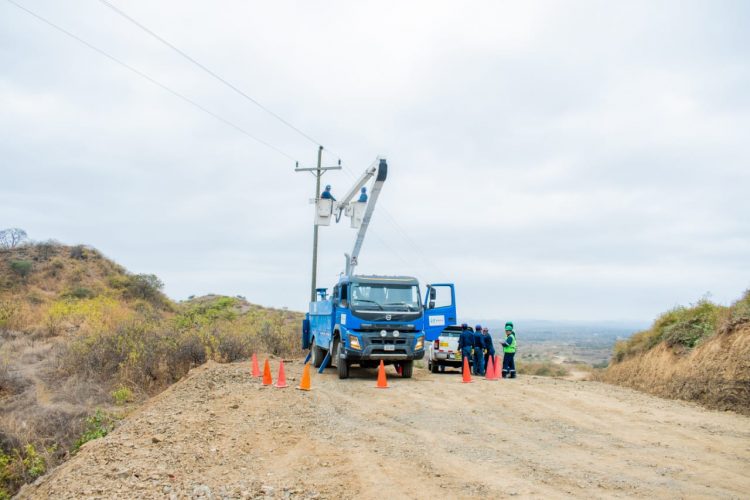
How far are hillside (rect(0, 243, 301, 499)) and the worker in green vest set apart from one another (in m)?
9.69

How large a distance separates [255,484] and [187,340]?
14.0 m

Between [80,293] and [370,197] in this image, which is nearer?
[370,197]

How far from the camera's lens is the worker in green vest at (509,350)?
18.5m

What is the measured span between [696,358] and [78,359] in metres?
17.7

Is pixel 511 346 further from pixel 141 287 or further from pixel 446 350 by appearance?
pixel 141 287

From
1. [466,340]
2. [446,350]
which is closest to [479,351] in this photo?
[466,340]

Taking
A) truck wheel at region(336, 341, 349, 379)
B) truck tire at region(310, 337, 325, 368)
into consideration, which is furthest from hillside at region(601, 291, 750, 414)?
truck tire at region(310, 337, 325, 368)

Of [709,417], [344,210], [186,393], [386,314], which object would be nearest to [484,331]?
[386,314]

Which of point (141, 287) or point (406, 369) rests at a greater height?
point (141, 287)

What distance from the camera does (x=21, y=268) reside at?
35.5 metres

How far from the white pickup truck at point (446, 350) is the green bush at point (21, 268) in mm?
26840

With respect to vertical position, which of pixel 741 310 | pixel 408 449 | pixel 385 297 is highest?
pixel 385 297

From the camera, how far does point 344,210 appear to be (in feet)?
79.3

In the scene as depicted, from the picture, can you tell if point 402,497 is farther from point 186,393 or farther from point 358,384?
point 358,384
